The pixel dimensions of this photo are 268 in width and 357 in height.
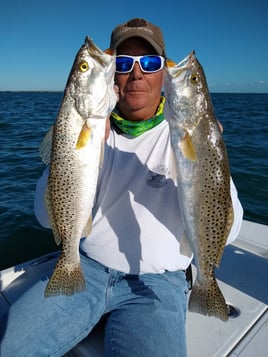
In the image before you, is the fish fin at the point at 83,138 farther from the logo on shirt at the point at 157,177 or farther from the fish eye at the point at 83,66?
the logo on shirt at the point at 157,177

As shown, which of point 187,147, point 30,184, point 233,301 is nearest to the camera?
point 187,147

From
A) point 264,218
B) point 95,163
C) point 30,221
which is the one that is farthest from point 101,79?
point 264,218

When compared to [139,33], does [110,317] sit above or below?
below

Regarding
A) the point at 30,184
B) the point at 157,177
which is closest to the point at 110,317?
the point at 157,177

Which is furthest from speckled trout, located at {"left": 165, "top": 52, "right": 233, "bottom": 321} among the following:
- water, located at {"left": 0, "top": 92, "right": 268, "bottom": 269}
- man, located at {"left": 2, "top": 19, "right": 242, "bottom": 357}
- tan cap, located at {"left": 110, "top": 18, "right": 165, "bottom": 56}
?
water, located at {"left": 0, "top": 92, "right": 268, "bottom": 269}

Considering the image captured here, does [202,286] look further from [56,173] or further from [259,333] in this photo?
[56,173]

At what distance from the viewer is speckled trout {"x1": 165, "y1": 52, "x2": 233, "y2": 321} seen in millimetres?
2465

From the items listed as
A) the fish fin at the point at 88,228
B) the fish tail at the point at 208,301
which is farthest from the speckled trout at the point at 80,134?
the fish tail at the point at 208,301

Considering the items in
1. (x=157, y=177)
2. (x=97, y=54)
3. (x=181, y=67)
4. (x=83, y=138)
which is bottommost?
(x=157, y=177)

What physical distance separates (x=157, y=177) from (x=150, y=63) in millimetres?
1111

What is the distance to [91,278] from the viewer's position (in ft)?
10.1

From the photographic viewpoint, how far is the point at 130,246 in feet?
9.75

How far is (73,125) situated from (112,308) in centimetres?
170

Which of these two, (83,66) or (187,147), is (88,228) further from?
(83,66)
